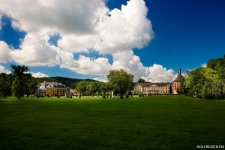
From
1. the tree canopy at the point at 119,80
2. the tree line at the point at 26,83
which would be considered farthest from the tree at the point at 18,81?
the tree canopy at the point at 119,80

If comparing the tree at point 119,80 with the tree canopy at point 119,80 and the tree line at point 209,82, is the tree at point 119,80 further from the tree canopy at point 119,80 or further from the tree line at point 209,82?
the tree line at point 209,82

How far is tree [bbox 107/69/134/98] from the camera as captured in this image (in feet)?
274

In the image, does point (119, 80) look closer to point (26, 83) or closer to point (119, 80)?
point (119, 80)

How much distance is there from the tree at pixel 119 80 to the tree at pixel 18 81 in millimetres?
32584

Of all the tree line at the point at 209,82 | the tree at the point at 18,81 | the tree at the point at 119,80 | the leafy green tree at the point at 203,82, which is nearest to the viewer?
the tree line at the point at 209,82

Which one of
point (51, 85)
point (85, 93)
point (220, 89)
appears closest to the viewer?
point (220, 89)

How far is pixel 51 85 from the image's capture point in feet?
544

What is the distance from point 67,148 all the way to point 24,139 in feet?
8.94

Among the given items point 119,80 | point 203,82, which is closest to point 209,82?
point 203,82

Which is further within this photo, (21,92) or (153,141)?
(21,92)

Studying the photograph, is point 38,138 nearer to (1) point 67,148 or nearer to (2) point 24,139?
(2) point 24,139

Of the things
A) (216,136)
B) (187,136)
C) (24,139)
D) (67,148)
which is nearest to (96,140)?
(67,148)

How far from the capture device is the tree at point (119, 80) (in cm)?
8362

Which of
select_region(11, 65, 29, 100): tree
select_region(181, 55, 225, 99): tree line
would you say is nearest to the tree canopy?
select_region(181, 55, 225, 99): tree line
